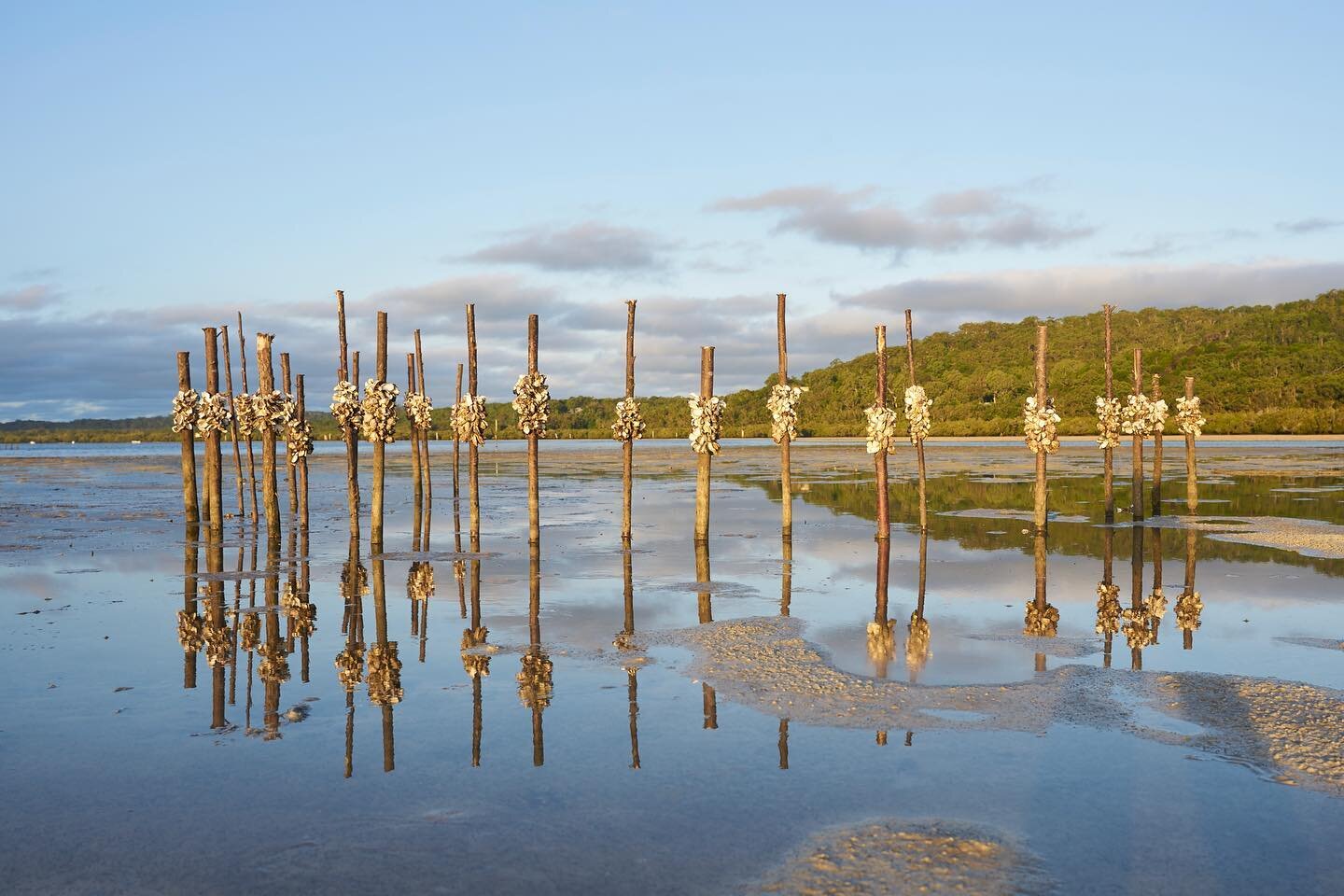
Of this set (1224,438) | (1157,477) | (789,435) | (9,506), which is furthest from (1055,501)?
(1224,438)

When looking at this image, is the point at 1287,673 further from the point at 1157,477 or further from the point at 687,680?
the point at 1157,477

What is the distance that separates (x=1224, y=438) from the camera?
365ft

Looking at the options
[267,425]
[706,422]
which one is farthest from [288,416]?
[706,422]

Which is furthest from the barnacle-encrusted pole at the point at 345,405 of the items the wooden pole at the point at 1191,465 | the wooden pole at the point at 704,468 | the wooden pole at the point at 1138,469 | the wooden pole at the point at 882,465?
the wooden pole at the point at 1191,465

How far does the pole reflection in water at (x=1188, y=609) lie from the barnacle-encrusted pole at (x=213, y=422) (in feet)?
89.2

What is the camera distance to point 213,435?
108 feet

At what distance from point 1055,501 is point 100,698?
3726 cm

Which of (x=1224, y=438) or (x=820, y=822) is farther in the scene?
(x=1224, y=438)

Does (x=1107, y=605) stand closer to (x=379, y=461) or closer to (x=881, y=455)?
(x=881, y=455)

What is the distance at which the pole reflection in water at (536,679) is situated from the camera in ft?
34.0

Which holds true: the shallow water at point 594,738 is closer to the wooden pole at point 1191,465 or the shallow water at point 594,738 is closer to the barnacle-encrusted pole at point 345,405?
the barnacle-encrusted pole at point 345,405

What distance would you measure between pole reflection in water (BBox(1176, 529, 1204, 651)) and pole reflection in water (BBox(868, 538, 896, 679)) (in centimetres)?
424

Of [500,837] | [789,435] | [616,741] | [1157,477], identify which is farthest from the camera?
[1157,477]

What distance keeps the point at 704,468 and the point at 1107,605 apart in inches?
472
